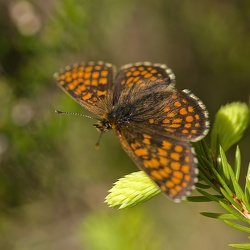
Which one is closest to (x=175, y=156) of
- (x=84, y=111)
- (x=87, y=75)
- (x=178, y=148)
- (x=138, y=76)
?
(x=178, y=148)

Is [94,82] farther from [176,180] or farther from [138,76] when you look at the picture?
[176,180]

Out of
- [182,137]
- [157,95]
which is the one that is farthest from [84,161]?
[182,137]

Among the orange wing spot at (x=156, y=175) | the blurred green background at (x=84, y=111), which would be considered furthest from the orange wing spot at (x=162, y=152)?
the blurred green background at (x=84, y=111)

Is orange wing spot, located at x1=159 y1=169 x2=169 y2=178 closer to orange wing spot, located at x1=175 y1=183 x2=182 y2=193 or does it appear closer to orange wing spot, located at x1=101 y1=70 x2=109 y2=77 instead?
orange wing spot, located at x1=175 y1=183 x2=182 y2=193

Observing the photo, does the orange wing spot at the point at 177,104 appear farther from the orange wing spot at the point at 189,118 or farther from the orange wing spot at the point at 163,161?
the orange wing spot at the point at 163,161

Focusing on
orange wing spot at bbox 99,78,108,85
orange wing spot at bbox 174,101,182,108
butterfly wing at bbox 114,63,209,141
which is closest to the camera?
butterfly wing at bbox 114,63,209,141

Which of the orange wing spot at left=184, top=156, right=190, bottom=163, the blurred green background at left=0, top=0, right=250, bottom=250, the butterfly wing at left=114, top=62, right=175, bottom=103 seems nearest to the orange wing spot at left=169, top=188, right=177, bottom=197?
the orange wing spot at left=184, top=156, right=190, bottom=163
